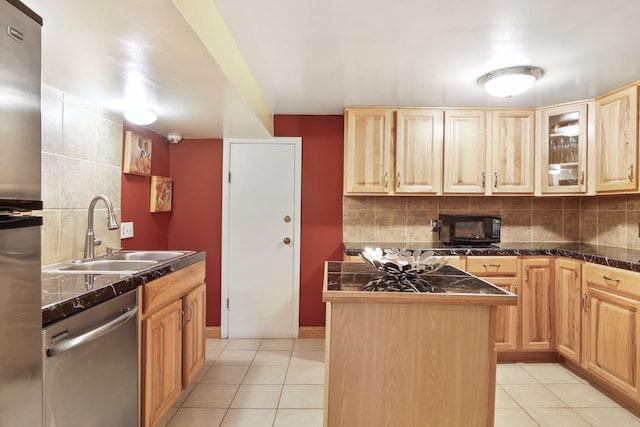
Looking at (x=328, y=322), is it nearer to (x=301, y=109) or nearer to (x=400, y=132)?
(x=400, y=132)

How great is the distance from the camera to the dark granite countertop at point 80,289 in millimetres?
1132

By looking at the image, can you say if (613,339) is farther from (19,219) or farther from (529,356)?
(19,219)

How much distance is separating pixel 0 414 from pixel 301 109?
Result: 2823 mm

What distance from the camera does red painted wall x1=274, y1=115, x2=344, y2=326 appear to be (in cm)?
331

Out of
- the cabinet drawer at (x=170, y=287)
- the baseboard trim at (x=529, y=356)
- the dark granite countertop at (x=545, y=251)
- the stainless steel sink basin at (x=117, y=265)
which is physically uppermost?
the dark granite countertop at (x=545, y=251)

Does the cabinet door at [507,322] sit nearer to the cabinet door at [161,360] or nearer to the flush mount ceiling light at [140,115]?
the cabinet door at [161,360]

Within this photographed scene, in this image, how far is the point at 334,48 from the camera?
6.54 ft

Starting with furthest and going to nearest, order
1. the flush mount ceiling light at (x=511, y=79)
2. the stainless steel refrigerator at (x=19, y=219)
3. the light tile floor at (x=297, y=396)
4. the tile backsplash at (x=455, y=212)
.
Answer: the tile backsplash at (x=455, y=212) < the flush mount ceiling light at (x=511, y=79) < the light tile floor at (x=297, y=396) < the stainless steel refrigerator at (x=19, y=219)

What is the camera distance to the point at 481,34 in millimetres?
1833

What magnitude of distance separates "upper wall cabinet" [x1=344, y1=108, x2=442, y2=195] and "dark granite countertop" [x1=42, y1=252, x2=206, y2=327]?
5.95ft

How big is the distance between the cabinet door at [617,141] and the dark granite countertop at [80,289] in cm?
319

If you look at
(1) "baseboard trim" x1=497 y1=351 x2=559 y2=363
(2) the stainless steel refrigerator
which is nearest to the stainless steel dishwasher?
(2) the stainless steel refrigerator

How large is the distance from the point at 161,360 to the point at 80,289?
2.27ft

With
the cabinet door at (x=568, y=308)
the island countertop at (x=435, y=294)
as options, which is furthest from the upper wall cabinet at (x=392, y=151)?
the island countertop at (x=435, y=294)
